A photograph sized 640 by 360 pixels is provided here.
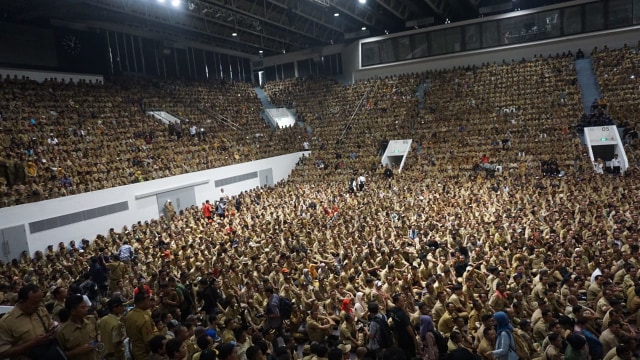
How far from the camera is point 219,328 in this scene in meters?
7.11

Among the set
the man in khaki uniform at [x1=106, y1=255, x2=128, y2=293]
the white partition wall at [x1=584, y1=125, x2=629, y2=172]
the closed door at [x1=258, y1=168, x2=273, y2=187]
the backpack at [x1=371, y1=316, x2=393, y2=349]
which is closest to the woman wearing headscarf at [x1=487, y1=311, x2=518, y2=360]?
the backpack at [x1=371, y1=316, x2=393, y2=349]

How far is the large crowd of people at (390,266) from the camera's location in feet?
17.4

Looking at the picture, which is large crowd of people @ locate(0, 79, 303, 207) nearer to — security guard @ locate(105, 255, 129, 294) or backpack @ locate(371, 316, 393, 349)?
security guard @ locate(105, 255, 129, 294)

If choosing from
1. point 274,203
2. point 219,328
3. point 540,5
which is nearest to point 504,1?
point 540,5

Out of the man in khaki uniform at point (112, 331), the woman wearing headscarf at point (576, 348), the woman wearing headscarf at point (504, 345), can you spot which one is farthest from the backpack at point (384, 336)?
the man in khaki uniform at point (112, 331)

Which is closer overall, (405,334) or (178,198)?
(405,334)

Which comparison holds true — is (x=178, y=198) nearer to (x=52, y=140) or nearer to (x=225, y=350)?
(x=52, y=140)

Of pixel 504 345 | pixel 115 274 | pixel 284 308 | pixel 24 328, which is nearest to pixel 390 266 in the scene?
pixel 284 308

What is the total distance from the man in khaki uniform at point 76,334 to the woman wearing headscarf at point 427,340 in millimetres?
4168

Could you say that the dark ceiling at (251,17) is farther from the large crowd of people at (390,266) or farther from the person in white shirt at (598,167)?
the person in white shirt at (598,167)

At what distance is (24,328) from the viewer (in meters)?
3.87

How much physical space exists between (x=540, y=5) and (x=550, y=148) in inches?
495

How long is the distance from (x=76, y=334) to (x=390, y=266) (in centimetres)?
632

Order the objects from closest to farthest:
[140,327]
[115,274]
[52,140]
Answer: [140,327] → [115,274] → [52,140]
